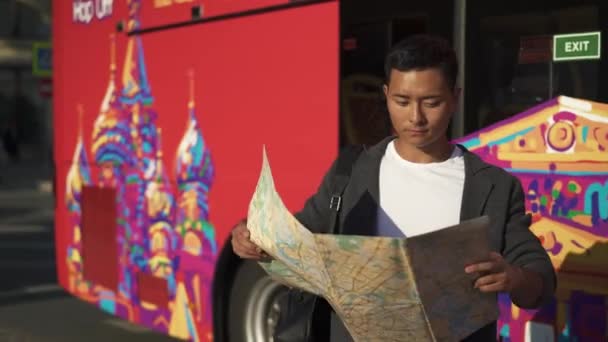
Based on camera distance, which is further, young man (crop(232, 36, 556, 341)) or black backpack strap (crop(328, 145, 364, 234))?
black backpack strap (crop(328, 145, 364, 234))

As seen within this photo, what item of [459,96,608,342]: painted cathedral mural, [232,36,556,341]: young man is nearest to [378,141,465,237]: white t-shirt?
[232,36,556,341]: young man

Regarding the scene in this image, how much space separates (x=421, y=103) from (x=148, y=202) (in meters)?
4.19

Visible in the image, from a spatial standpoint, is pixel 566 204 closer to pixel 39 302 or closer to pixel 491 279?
pixel 491 279

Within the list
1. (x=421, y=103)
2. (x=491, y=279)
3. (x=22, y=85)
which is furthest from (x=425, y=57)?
(x=22, y=85)

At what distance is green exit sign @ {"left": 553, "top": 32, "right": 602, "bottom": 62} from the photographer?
3670 mm

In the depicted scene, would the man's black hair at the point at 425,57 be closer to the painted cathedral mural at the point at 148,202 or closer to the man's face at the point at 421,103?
the man's face at the point at 421,103

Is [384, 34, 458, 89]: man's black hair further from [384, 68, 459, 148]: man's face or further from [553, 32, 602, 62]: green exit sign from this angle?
[553, 32, 602, 62]: green exit sign

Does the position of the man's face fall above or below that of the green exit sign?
below

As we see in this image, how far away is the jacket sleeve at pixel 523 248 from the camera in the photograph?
2.34m

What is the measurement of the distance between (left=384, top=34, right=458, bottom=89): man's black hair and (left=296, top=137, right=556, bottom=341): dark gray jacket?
252 mm

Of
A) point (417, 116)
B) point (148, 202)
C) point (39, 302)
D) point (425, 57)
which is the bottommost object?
point (39, 302)

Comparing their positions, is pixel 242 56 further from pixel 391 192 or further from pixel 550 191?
pixel 391 192

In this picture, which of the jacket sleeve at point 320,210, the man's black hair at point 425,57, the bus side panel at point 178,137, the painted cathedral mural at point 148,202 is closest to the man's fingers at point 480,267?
the man's black hair at point 425,57

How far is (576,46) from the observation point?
12.3 feet
